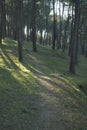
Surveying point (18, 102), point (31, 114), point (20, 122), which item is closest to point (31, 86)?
point (18, 102)

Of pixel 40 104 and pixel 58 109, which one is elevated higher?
pixel 40 104

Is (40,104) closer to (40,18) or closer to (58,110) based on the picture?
(58,110)

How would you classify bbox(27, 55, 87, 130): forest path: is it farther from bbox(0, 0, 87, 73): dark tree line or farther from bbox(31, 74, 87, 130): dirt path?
bbox(0, 0, 87, 73): dark tree line

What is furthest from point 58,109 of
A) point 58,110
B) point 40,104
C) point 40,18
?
point 40,18

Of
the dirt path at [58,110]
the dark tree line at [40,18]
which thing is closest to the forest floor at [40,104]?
the dirt path at [58,110]

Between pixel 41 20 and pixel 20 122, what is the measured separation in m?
60.6

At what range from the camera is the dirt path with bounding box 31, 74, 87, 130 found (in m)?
10.0

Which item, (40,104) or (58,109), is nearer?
(58,109)

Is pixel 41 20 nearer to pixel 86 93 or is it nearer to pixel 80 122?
pixel 86 93

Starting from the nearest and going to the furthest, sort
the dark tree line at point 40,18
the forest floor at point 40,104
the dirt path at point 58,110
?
the forest floor at point 40,104 → the dirt path at point 58,110 → the dark tree line at point 40,18

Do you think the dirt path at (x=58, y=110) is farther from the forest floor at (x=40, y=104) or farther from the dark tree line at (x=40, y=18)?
the dark tree line at (x=40, y=18)

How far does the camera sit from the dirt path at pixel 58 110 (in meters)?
10.0

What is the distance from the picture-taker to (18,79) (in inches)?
647

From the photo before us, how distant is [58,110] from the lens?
11602 millimetres
